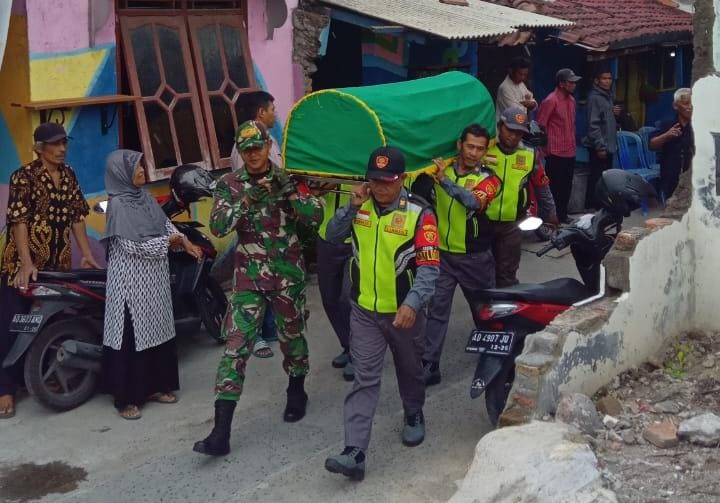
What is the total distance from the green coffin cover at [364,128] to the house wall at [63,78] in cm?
183

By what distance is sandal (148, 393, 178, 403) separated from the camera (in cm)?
616

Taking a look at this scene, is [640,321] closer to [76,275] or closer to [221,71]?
[76,275]

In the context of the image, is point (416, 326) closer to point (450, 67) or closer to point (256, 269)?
point (256, 269)

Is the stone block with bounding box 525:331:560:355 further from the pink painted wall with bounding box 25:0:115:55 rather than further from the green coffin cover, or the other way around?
the pink painted wall with bounding box 25:0:115:55

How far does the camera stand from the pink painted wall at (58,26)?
6.60 m

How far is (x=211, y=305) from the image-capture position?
7.03 m

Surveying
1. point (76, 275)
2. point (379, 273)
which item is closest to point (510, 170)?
point (379, 273)

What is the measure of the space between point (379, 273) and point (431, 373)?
1.50 m

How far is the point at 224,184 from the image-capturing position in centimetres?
540

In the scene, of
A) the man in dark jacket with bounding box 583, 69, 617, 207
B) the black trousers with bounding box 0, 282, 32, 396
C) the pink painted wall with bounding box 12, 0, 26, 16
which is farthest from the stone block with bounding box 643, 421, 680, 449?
the man in dark jacket with bounding box 583, 69, 617, 207

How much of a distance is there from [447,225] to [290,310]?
3.65ft

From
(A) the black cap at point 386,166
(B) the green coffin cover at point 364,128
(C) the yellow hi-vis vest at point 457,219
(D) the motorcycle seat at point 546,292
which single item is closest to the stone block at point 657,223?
(D) the motorcycle seat at point 546,292

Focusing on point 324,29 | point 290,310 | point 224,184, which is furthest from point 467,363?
point 324,29

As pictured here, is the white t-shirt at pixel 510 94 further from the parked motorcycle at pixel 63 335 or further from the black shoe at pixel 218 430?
the black shoe at pixel 218 430
